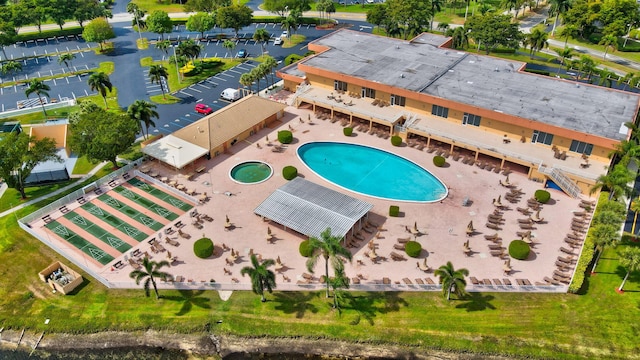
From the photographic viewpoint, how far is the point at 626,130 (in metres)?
54.7

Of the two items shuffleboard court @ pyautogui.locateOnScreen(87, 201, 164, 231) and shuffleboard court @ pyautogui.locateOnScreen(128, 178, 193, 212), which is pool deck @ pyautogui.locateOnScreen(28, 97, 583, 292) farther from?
shuffleboard court @ pyautogui.locateOnScreen(87, 201, 164, 231)

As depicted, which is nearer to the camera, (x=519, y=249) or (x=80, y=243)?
(x=519, y=249)

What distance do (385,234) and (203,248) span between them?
62.3 feet

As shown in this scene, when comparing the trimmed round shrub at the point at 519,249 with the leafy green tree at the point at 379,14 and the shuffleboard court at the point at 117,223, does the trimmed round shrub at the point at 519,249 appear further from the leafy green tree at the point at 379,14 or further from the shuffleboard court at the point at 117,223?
the leafy green tree at the point at 379,14

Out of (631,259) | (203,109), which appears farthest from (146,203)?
(631,259)

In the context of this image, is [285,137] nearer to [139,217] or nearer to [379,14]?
[139,217]

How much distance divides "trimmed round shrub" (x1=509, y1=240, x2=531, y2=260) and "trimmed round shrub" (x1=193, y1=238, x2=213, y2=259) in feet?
99.1

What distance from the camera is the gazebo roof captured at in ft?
154

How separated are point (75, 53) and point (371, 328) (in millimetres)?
90703

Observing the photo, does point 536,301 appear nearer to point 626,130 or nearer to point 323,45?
point 626,130

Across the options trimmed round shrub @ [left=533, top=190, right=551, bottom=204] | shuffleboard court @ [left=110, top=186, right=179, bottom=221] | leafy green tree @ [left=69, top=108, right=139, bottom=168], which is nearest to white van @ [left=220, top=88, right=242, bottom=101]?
leafy green tree @ [left=69, top=108, right=139, bottom=168]

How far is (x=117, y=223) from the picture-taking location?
51.7 metres

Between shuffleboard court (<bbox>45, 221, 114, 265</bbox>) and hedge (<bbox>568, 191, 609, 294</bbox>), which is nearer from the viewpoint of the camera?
hedge (<bbox>568, 191, 609, 294</bbox>)

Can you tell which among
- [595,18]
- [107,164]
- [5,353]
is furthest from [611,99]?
[5,353]
